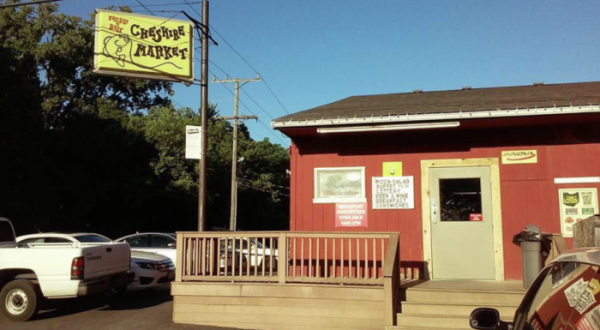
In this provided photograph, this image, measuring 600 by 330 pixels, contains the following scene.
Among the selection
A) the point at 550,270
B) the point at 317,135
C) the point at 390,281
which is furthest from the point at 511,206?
the point at 550,270

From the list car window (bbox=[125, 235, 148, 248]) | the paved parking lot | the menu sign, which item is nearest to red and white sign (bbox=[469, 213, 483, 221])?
the menu sign

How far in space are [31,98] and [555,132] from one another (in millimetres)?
21324

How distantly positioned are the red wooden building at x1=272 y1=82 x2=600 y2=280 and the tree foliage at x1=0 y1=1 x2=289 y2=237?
17.2 meters

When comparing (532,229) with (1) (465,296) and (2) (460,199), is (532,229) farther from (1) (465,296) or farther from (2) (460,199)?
(1) (465,296)

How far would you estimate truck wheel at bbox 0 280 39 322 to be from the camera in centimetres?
909

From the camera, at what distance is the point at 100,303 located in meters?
10.9

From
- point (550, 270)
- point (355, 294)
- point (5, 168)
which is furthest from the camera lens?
point (5, 168)

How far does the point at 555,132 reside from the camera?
9086 mm

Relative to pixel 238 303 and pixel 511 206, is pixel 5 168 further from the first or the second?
pixel 511 206

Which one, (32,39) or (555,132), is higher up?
(32,39)

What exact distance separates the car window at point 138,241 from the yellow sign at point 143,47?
21.1 ft

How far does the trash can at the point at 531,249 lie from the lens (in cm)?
809

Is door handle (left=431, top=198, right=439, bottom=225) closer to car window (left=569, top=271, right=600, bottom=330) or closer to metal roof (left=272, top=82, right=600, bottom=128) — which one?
metal roof (left=272, top=82, right=600, bottom=128)

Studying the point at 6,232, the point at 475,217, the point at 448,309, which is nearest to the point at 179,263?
the point at 448,309
